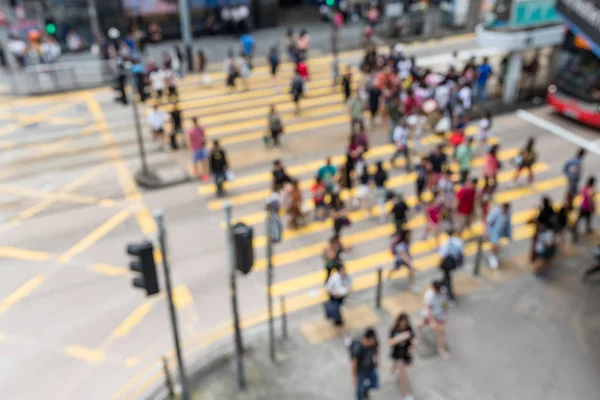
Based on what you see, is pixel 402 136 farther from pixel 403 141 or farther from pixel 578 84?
pixel 578 84

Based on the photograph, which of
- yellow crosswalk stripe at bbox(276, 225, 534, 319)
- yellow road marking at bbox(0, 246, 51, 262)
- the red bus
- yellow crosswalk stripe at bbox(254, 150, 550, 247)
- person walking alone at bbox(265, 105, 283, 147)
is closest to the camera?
yellow crosswalk stripe at bbox(276, 225, 534, 319)

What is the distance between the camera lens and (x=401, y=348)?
29.0ft

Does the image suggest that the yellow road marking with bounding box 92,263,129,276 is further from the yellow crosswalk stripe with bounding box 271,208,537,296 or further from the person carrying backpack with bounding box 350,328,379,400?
the person carrying backpack with bounding box 350,328,379,400

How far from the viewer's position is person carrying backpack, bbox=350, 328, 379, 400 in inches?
329

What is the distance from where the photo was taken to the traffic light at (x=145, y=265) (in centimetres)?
759

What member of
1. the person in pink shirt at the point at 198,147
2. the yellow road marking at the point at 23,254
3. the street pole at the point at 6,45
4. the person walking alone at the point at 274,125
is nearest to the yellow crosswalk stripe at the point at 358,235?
the person in pink shirt at the point at 198,147

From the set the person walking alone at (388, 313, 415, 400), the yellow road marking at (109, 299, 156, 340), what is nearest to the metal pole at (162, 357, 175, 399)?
the yellow road marking at (109, 299, 156, 340)

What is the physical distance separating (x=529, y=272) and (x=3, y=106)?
1882 cm

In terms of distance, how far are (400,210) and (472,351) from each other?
3.15m

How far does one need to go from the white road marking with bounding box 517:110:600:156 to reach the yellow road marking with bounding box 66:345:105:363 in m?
14.7

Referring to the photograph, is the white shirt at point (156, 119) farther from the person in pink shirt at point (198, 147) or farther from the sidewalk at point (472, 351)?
the sidewalk at point (472, 351)

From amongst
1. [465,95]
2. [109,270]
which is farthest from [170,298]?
[465,95]

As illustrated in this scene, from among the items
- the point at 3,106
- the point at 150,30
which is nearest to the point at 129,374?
the point at 3,106

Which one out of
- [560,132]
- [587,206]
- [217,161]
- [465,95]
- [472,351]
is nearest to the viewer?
[472,351]
